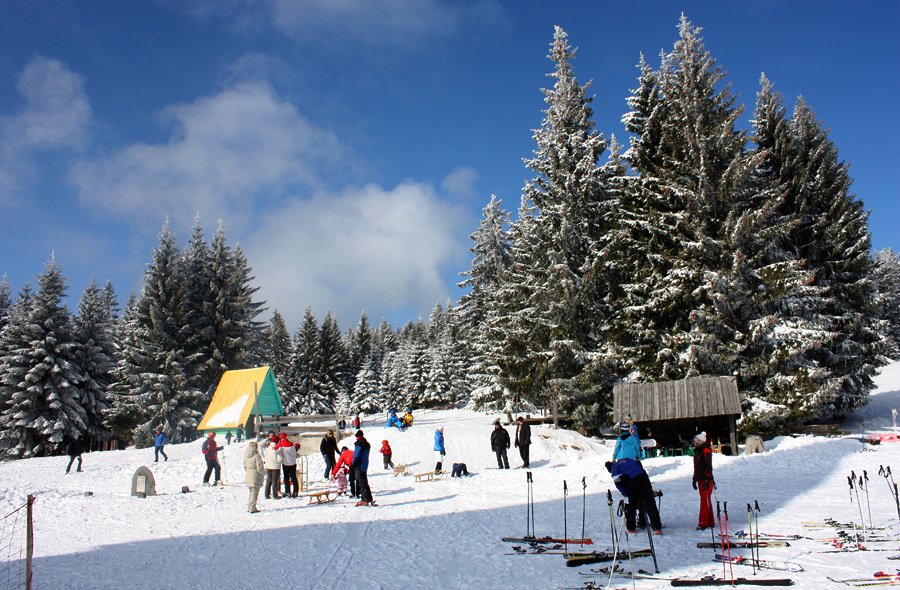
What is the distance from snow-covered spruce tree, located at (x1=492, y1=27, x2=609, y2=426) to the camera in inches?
1183

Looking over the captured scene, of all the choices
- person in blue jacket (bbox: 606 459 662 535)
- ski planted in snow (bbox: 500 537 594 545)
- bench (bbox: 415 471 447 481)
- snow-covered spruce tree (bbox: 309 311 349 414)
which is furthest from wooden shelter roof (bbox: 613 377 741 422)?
snow-covered spruce tree (bbox: 309 311 349 414)

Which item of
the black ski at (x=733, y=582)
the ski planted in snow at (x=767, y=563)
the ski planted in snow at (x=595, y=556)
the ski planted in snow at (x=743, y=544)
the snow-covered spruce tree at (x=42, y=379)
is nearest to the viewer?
the black ski at (x=733, y=582)

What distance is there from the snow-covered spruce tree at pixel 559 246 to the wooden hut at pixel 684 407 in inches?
212

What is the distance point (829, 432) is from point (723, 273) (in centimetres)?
835

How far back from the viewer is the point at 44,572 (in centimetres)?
863

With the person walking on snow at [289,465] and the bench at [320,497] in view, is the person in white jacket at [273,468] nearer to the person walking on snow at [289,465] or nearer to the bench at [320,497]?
the person walking on snow at [289,465]

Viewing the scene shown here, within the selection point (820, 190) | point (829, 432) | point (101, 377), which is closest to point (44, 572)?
point (829, 432)

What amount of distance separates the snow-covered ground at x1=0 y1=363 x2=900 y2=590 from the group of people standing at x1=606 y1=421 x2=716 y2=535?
0.34 meters

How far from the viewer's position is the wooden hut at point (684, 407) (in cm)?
2152

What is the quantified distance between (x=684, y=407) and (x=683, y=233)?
9.99m

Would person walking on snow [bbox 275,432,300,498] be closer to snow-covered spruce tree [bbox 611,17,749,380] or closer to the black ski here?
the black ski

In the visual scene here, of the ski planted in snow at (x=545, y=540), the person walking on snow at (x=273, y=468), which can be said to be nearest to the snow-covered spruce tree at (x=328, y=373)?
the person walking on snow at (x=273, y=468)

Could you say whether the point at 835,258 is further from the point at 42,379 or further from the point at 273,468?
the point at 42,379

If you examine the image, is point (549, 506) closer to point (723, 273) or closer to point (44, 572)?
point (44, 572)
